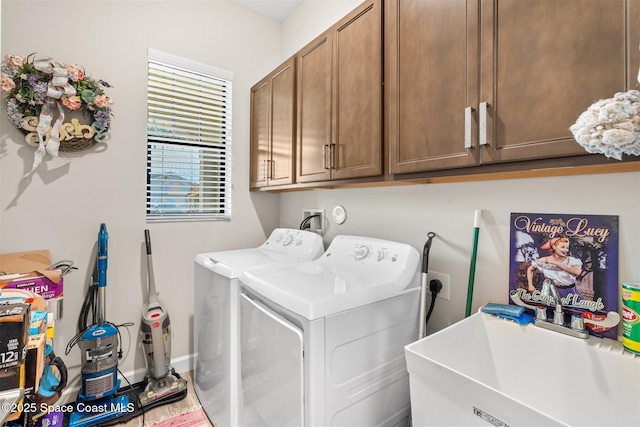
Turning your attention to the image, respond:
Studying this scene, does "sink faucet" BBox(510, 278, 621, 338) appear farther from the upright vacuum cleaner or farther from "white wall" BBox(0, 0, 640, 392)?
the upright vacuum cleaner

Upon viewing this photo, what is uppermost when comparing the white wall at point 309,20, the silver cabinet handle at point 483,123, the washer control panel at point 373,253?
the white wall at point 309,20

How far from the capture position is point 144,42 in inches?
84.0

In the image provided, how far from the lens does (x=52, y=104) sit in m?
1.75

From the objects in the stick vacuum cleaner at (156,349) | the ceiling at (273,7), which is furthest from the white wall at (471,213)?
the stick vacuum cleaner at (156,349)

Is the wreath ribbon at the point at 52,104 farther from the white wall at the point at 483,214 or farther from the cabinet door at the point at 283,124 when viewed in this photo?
the white wall at the point at 483,214

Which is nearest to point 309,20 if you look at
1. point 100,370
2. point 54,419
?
point 100,370

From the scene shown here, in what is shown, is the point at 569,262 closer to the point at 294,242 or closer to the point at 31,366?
the point at 294,242

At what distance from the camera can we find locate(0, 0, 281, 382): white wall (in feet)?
5.82

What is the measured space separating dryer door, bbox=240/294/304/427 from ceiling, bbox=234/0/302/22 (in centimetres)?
249

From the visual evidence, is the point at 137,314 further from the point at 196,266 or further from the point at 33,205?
the point at 33,205

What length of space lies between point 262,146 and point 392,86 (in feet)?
4.40

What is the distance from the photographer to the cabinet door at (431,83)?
1035 mm

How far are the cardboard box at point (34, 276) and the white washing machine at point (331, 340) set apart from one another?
102cm

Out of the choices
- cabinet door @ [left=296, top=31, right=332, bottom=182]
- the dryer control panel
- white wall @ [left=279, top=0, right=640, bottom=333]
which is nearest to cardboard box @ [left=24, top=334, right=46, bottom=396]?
the dryer control panel
